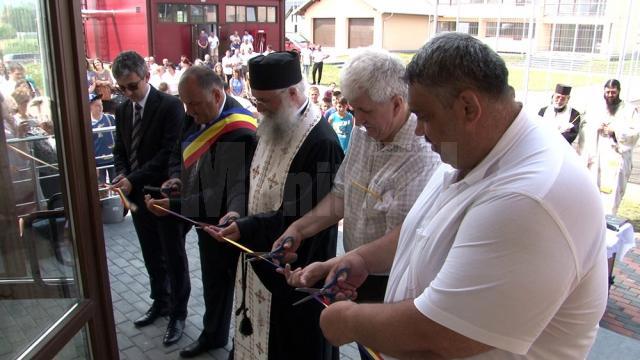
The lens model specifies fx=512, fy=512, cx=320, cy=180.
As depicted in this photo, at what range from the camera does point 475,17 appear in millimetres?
15875

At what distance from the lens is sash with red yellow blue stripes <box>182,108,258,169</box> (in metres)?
3.33

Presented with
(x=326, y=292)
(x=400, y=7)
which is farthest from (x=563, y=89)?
(x=400, y=7)

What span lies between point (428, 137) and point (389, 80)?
875mm

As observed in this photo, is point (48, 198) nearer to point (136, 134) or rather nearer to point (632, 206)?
point (136, 134)

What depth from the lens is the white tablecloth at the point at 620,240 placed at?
453cm

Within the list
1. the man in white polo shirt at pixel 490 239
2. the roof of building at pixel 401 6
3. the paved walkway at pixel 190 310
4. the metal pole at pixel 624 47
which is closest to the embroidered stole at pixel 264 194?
the paved walkway at pixel 190 310

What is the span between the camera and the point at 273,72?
9.35 ft

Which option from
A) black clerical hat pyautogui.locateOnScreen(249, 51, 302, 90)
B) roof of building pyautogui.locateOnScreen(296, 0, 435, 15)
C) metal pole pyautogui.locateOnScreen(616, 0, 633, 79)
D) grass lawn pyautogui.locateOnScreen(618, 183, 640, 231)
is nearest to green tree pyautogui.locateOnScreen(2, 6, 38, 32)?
black clerical hat pyautogui.locateOnScreen(249, 51, 302, 90)

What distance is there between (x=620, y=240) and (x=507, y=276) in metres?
4.33

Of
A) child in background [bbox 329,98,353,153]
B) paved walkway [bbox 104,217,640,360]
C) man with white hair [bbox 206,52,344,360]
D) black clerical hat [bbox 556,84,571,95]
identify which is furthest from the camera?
child in background [bbox 329,98,353,153]

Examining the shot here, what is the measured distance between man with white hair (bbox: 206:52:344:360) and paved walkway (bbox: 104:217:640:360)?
878 millimetres

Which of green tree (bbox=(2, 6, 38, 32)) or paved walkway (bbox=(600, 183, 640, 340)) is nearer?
green tree (bbox=(2, 6, 38, 32))

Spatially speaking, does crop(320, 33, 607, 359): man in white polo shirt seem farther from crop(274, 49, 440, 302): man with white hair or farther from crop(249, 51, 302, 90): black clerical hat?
crop(249, 51, 302, 90): black clerical hat

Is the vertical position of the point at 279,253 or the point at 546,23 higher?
the point at 546,23
